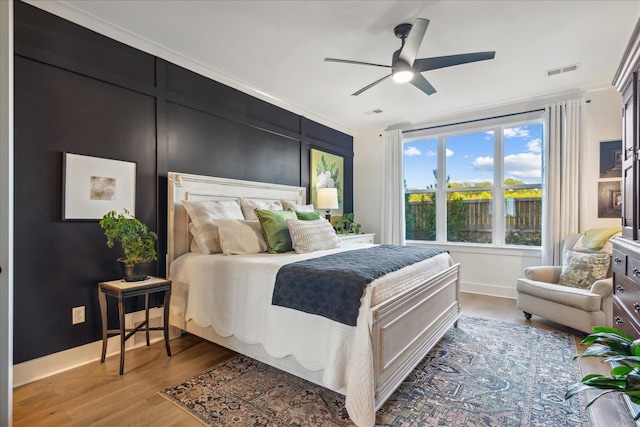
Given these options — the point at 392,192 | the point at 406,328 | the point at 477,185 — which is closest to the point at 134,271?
the point at 406,328

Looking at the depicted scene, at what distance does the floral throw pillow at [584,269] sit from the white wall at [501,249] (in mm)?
758

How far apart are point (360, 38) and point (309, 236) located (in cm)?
182

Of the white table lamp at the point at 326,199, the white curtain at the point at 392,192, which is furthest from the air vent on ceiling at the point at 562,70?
the white table lamp at the point at 326,199

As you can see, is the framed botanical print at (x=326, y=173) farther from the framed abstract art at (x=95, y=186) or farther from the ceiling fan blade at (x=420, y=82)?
the framed abstract art at (x=95, y=186)

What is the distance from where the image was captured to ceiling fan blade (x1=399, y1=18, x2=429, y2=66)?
2152 millimetres

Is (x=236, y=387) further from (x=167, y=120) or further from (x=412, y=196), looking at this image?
(x=412, y=196)

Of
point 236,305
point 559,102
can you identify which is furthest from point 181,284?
point 559,102

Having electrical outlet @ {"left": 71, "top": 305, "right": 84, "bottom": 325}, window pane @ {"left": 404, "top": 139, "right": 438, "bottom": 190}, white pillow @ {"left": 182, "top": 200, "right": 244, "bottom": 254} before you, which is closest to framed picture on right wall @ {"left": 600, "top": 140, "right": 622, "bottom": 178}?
window pane @ {"left": 404, "top": 139, "right": 438, "bottom": 190}

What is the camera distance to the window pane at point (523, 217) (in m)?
4.34

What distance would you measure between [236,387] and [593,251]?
3765 mm

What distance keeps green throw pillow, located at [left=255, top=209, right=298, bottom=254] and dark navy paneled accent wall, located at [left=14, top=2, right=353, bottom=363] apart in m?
0.90

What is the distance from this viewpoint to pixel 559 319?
306 centimetres

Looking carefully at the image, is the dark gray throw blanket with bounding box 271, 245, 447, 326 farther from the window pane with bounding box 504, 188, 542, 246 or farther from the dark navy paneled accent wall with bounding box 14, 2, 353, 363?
the window pane with bounding box 504, 188, 542, 246

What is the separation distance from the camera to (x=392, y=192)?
528cm
